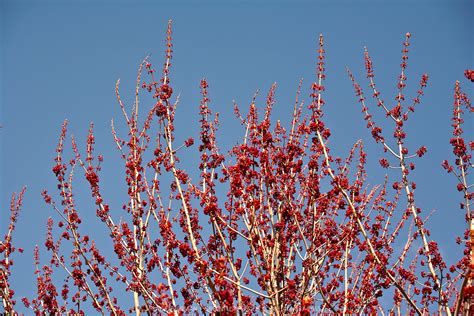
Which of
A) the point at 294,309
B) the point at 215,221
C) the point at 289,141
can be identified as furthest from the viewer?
the point at 289,141

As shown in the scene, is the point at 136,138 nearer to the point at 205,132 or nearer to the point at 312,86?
the point at 205,132

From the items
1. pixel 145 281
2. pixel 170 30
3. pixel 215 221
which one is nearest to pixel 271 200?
pixel 215 221

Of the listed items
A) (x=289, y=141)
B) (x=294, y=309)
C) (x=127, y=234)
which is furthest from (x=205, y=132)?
(x=294, y=309)

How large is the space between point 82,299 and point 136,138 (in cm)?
239

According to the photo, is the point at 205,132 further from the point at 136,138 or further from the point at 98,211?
the point at 98,211

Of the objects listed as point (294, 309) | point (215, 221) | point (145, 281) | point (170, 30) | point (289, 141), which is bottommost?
point (294, 309)

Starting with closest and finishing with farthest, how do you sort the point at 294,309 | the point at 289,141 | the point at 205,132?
the point at 294,309 < the point at 289,141 < the point at 205,132

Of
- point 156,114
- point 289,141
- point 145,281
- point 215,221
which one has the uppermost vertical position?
point 156,114

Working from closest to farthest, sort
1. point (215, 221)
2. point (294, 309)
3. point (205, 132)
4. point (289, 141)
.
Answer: point (294, 309) → point (215, 221) → point (289, 141) → point (205, 132)

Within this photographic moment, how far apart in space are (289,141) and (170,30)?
245cm

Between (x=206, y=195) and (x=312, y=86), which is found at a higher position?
(x=312, y=86)

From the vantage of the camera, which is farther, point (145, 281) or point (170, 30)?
point (170, 30)

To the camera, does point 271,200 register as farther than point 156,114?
No

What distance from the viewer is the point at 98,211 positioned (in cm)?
702
